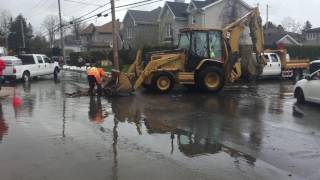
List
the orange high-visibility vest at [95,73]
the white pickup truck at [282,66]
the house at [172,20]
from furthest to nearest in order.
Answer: the house at [172,20] < the white pickup truck at [282,66] < the orange high-visibility vest at [95,73]

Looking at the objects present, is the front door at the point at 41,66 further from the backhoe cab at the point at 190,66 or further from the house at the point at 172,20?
the house at the point at 172,20

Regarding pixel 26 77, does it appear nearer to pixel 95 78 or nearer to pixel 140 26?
pixel 95 78

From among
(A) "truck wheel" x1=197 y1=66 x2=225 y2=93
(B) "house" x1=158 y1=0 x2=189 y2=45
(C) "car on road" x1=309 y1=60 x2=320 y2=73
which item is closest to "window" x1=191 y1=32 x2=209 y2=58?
(A) "truck wheel" x1=197 y1=66 x2=225 y2=93

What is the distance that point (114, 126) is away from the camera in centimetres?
1268

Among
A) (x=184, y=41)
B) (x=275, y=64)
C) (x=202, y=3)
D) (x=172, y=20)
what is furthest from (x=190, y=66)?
(x=172, y=20)

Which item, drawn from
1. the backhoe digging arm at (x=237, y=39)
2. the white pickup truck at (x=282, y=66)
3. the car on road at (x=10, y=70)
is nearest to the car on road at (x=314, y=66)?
the white pickup truck at (x=282, y=66)

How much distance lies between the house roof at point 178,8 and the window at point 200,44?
39683 millimetres

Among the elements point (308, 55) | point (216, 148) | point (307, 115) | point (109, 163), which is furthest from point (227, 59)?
point (308, 55)

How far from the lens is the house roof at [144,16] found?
68.9 m

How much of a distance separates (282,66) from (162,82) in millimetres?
10478

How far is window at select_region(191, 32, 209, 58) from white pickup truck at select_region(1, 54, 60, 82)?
13221 millimetres

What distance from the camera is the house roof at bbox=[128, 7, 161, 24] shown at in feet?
226

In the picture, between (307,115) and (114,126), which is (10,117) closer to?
(114,126)

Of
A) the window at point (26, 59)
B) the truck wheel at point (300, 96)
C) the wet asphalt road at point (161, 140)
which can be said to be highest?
the window at point (26, 59)
